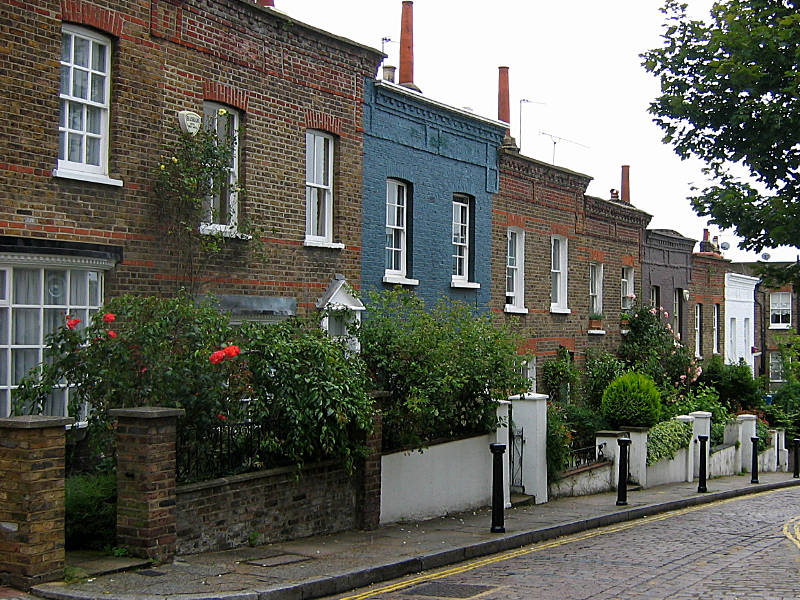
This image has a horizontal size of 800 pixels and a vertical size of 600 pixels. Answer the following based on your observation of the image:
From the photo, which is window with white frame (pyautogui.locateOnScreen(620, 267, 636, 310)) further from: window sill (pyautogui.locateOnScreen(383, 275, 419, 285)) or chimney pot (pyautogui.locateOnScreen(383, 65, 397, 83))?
window sill (pyautogui.locateOnScreen(383, 275, 419, 285))

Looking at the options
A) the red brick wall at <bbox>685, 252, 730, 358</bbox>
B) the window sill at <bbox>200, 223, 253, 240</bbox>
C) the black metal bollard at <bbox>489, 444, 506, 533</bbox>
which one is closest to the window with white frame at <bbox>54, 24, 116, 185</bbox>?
the window sill at <bbox>200, 223, 253, 240</bbox>

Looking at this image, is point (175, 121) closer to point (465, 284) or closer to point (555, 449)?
point (465, 284)

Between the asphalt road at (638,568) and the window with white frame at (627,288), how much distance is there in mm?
13322

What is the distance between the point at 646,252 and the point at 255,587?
22861 mm

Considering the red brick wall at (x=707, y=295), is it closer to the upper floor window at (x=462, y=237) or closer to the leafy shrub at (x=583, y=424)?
the leafy shrub at (x=583, y=424)

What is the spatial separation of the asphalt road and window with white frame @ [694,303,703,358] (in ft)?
62.8

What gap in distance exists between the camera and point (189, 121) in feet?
45.2

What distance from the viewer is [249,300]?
1493cm

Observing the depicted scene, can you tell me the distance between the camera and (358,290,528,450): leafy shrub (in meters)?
14.0

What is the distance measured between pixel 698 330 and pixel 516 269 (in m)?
14.3

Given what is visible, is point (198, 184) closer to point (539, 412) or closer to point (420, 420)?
point (420, 420)

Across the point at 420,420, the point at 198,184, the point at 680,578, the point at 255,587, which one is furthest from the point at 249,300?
A: the point at 680,578

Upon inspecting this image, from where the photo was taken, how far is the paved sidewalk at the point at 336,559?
8742mm

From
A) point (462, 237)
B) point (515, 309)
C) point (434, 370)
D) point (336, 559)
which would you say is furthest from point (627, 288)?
Result: point (336, 559)
